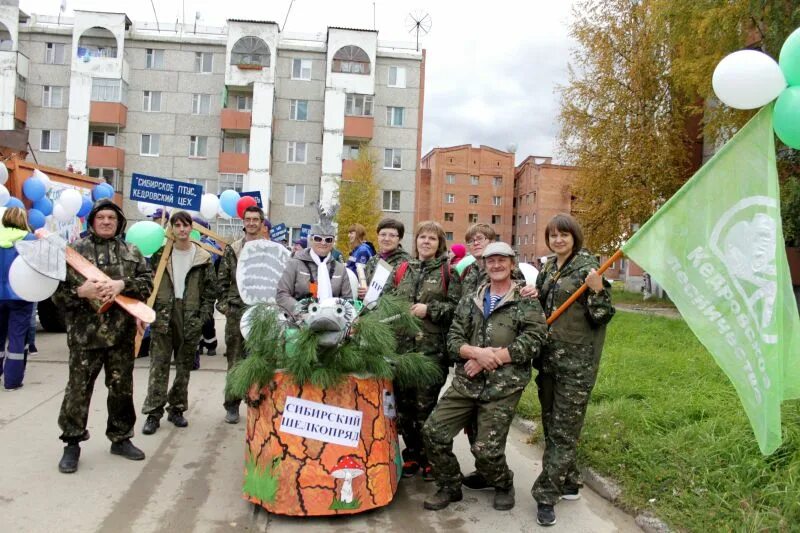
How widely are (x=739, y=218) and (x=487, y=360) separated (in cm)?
170

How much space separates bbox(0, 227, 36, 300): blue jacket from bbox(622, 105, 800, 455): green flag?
6.26 meters

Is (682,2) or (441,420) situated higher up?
(682,2)

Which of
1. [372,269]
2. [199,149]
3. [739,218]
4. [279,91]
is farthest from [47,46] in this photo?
[739,218]

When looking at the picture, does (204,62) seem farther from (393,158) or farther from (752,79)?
(752,79)

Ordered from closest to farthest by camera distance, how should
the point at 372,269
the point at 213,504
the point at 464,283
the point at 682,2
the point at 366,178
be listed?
the point at 213,504
the point at 464,283
the point at 372,269
the point at 682,2
the point at 366,178

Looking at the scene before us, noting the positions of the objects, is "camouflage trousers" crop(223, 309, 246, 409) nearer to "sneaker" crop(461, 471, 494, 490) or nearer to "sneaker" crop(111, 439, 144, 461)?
"sneaker" crop(111, 439, 144, 461)

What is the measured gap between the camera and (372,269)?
517 cm

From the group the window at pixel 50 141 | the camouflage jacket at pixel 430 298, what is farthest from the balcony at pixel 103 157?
the camouflage jacket at pixel 430 298

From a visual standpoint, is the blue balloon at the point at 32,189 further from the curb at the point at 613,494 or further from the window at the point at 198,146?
the window at the point at 198,146

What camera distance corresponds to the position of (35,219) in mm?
10070

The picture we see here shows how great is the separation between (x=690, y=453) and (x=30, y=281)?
5.08 meters

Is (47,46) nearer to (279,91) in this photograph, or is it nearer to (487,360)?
(279,91)

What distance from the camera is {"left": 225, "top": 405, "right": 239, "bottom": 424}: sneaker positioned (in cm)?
643

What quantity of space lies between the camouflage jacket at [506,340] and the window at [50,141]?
3781cm
